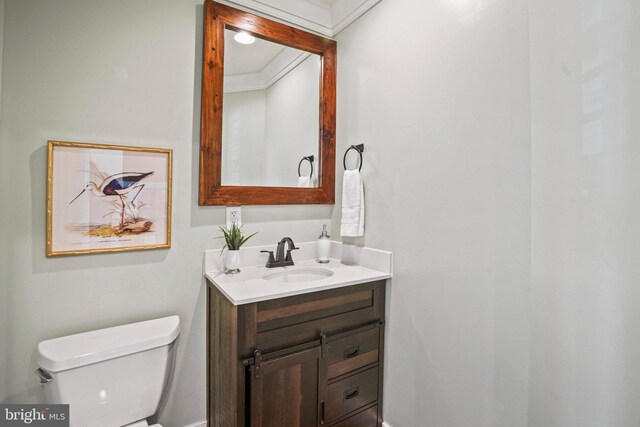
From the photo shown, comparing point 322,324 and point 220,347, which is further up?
point 322,324

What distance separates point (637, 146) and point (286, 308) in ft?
→ 4.23

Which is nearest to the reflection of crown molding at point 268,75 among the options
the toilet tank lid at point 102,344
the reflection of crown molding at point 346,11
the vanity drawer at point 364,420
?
the reflection of crown molding at point 346,11

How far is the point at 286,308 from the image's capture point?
4.46 ft

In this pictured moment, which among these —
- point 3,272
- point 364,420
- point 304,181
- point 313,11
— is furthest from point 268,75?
point 364,420

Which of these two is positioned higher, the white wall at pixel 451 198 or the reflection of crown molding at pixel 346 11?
the reflection of crown molding at pixel 346 11

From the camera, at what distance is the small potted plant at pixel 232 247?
1.62m

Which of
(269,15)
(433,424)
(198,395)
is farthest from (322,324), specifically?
(269,15)

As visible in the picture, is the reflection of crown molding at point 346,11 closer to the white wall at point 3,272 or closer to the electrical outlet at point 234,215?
the electrical outlet at point 234,215

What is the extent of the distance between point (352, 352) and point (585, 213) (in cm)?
112

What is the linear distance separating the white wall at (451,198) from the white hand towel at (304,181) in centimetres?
40

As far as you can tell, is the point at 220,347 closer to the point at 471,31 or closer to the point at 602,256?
the point at 602,256

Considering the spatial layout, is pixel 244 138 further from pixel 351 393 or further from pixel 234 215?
pixel 351 393

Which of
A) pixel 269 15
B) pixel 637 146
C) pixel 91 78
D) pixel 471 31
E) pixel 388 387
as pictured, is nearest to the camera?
pixel 637 146

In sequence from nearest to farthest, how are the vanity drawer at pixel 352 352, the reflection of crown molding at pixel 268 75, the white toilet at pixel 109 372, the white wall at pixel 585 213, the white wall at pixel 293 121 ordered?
the white wall at pixel 585 213, the white toilet at pixel 109 372, the vanity drawer at pixel 352 352, the reflection of crown molding at pixel 268 75, the white wall at pixel 293 121
